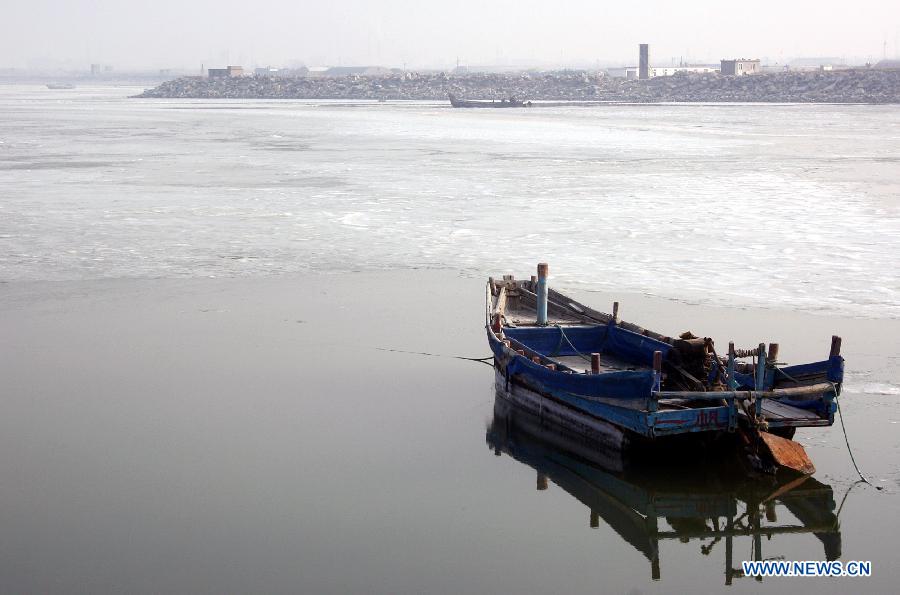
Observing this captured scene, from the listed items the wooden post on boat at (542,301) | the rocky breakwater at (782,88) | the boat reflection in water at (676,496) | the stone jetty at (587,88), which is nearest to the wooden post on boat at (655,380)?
the boat reflection in water at (676,496)

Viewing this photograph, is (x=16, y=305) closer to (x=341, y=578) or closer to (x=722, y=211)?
(x=341, y=578)

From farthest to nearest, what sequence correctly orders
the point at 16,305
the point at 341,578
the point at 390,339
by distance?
1. the point at 16,305
2. the point at 390,339
3. the point at 341,578

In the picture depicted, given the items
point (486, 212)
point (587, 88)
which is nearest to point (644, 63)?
point (587, 88)

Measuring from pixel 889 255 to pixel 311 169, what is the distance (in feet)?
62.2

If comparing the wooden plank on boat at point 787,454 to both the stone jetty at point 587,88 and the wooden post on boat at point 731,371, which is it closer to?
the wooden post on boat at point 731,371

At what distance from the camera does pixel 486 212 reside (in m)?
22.6

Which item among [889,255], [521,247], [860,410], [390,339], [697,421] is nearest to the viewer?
[697,421]

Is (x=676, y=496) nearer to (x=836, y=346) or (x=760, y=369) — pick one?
(x=760, y=369)

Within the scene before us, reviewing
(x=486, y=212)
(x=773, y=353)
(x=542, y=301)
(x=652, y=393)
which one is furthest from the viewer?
(x=486, y=212)

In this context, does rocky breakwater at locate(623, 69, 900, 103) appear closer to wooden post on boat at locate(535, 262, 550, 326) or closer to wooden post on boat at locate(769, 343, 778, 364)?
wooden post on boat at locate(535, 262, 550, 326)

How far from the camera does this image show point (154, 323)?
13.8m

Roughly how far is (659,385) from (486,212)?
14.0m

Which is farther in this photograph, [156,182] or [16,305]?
[156,182]

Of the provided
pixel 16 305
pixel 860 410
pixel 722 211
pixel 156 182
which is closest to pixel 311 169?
pixel 156 182
